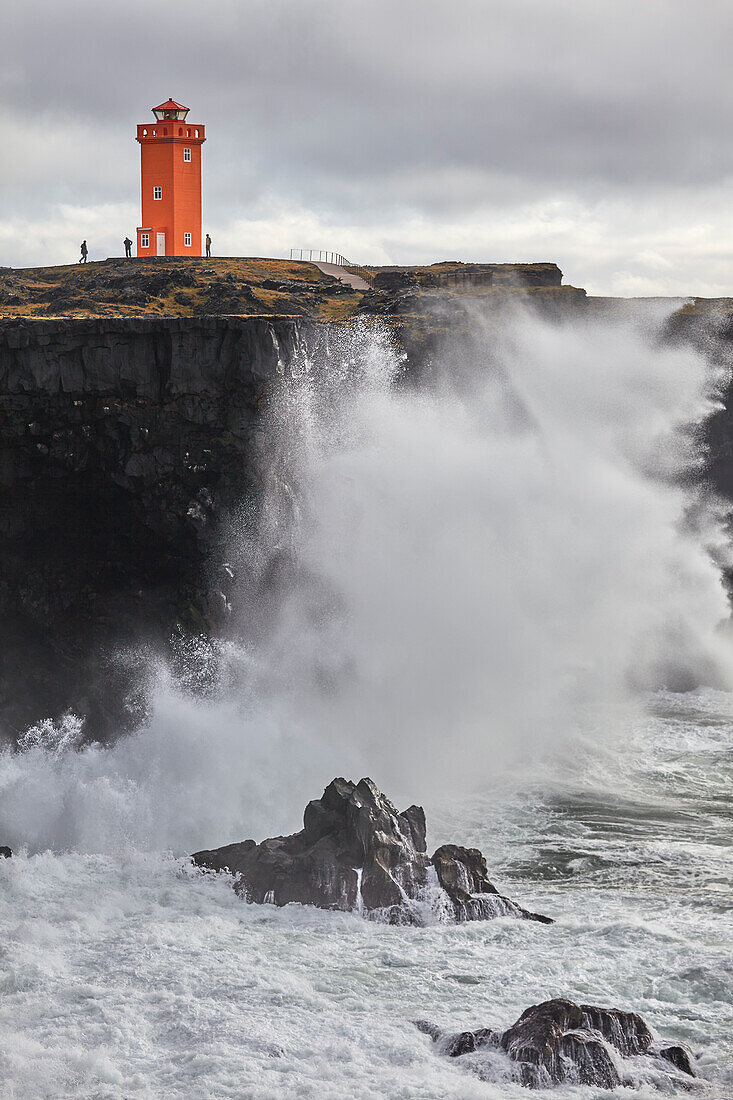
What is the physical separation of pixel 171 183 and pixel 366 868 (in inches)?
1606

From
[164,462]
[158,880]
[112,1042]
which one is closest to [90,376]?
[164,462]

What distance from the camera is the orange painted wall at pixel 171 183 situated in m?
50.4

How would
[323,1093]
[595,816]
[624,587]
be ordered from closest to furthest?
1. [323,1093]
2. [595,816]
3. [624,587]

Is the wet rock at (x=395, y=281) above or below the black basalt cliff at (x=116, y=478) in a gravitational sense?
above

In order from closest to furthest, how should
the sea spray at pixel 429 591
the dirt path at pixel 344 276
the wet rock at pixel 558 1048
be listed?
the wet rock at pixel 558 1048
the sea spray at pixel 429 591
the dirt path at pixel 344 276

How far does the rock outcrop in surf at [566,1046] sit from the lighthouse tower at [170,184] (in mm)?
44714

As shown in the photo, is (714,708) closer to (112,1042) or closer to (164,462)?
(164,462)

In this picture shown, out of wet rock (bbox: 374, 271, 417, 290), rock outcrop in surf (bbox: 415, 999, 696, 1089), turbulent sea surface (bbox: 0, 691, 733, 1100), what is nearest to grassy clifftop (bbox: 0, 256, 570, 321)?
wet rock (bbox: 374, 271, 417, 290)

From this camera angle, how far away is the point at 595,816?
2248cm

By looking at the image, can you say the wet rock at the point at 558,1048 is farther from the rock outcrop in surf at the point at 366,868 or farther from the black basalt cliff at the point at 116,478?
the black basalt cliff at the point at 116,478

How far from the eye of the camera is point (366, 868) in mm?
18375

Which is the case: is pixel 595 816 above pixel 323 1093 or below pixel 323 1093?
above

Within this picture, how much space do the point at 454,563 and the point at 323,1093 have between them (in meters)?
18.2

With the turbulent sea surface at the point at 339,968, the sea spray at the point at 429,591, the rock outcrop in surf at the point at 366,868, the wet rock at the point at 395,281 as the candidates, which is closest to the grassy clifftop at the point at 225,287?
the wet rock at the point at 395,281
